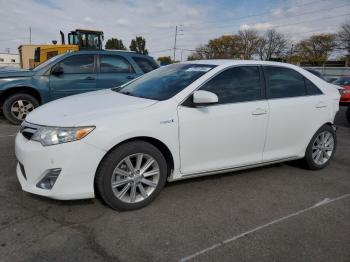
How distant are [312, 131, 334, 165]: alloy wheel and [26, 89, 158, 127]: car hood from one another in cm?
261

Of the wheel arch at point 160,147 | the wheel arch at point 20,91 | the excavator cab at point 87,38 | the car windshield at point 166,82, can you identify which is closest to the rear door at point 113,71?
the wheel arch at point 20,91

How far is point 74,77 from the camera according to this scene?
745 centimetres

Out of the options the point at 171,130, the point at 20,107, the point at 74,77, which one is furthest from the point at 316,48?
the point at 171,130

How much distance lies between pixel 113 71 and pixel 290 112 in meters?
4.92

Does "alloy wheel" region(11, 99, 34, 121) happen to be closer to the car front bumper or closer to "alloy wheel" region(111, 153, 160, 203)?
the car front bumper

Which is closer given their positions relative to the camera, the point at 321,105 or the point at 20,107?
the point at 321,105

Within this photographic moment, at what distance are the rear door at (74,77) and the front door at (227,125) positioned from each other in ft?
15.1

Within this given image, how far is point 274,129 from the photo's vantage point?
13.3 feet

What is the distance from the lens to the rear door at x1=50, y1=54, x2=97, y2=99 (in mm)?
7332

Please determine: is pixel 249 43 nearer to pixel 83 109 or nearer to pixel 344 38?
pixel 344 38

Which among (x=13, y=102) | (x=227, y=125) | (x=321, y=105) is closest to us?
(x=227, y=125)

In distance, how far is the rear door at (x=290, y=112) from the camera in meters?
4.08

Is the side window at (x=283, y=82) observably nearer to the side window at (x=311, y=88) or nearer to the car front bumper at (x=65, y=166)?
the side window at (x=311, y=88)

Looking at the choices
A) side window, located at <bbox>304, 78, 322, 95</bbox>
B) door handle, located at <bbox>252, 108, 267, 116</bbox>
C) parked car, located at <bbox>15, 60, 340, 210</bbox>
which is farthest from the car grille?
side window, located at <bbox>304, 78, 322, 95</bbox>
